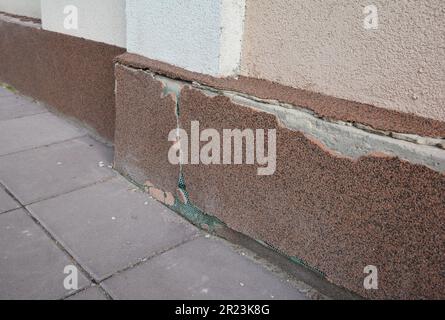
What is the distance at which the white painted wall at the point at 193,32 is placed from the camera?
1979 millimetres

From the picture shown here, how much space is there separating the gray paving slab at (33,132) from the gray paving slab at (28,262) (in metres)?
1.05

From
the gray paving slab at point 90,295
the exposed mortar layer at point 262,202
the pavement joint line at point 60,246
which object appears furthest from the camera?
the pavement joint line at point 60,246

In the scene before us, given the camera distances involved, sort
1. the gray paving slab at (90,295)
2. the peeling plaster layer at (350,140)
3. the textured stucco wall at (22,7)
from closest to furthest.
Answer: the peeling plaster layer at (350,140) → the gray paving slab at (90,295) → the textured stucco wall at (22,7)

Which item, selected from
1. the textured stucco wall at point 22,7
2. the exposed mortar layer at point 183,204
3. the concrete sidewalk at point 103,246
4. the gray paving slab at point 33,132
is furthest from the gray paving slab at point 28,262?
the textured stucco wall at point 22,7

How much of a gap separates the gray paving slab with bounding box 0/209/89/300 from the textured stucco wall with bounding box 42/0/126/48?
1.41 metres

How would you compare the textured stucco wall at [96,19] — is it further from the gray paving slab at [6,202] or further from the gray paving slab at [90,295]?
the gray paving slab at [90,295]

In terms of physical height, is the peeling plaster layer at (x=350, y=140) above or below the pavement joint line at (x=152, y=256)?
above

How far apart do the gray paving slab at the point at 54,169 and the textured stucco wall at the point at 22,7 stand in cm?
174

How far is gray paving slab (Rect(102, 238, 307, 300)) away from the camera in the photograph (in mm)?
1806

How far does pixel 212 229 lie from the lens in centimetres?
224

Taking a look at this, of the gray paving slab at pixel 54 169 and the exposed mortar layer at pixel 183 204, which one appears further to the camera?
the gray paving slab at pixel 54 169

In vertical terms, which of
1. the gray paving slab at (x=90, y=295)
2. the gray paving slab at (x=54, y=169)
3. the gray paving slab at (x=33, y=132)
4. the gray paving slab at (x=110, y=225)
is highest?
the gray paving slab at (x=33, y=132)

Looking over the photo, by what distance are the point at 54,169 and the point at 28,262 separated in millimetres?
1032
